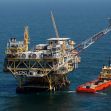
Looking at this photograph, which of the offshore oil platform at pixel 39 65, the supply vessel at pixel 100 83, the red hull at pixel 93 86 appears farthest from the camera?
the offshore oil platform at pixel 39 65

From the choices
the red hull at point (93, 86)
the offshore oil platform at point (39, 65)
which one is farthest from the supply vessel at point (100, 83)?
the offshore oil platform at point (39, 65)

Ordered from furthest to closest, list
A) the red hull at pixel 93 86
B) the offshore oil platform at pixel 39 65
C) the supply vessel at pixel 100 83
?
the offshore oil platform at pixel 39 65
the supply vessel at pixel 100 83
the red hull at pixel 93 86

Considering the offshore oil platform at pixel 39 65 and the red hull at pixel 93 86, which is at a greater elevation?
the offshore oil platform at pixel 39 65

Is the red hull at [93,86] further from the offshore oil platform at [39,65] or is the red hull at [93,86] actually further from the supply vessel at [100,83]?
the offshore oil platform at [39,65]

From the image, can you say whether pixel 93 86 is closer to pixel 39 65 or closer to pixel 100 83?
pixel 100 83

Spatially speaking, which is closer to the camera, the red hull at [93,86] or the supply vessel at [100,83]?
the red hull at [93,86]

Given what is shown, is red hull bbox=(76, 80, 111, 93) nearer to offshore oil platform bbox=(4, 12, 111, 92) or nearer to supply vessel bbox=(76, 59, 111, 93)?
supply vessel bbox=(76, 59, 111, 93)
